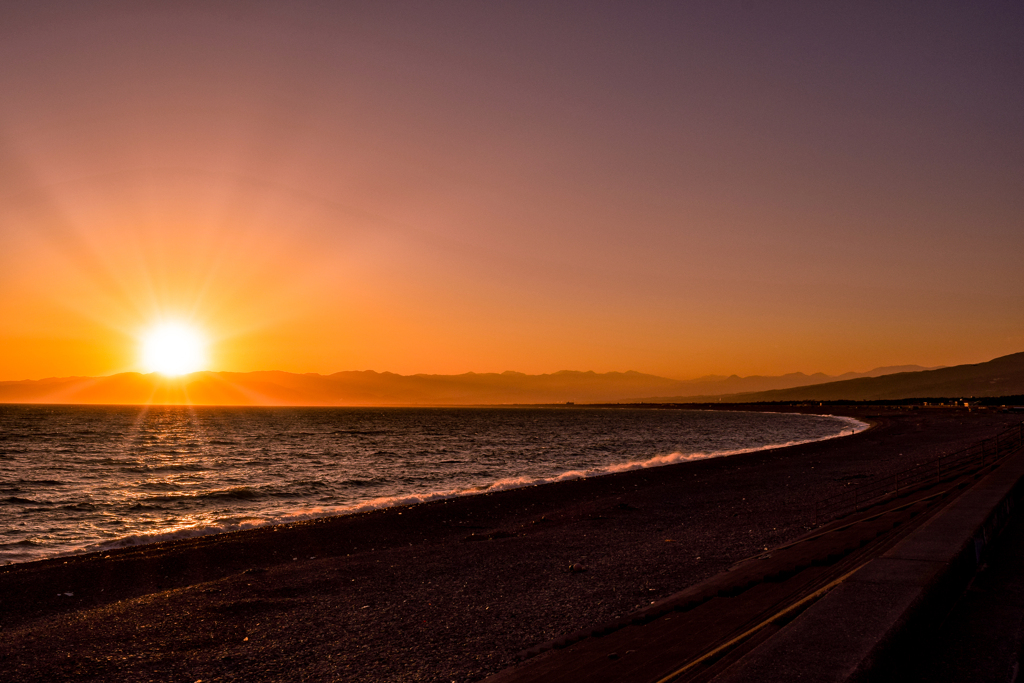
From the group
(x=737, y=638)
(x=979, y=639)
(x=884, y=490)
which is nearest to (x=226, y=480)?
(x=884, y=490)

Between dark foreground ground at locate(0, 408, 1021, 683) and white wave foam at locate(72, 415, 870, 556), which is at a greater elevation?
dark foreground ground at locate(0, 408, 1021, 683)

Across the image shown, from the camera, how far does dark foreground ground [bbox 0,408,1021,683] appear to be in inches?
303

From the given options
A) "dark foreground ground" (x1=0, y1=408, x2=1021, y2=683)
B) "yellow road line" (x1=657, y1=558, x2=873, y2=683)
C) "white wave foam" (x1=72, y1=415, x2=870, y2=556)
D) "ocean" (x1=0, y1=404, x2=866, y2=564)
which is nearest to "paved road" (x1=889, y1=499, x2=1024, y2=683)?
"yellow road line" (x1=657, y1=558, x2=873, y2=683)

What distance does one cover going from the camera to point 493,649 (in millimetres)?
7344

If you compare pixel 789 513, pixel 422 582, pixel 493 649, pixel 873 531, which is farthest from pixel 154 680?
pixel 789 513

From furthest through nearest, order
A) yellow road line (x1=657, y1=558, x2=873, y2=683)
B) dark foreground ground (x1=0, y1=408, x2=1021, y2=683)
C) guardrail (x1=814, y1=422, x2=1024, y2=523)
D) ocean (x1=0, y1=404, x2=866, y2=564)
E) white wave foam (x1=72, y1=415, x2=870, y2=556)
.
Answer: ocean (x1=0, y1=404, x2=866, y2=564) < white wave foam (x1=72, y1=415, x2=870, y2=556) < guardrail (x1=814, y1=422, x2=1024, y2=523) < dark foreground ground (x1=0, y1=408, x2=1021, y2=683) < yellow road line (x1=657, y1=558, x2=873, y2=683)

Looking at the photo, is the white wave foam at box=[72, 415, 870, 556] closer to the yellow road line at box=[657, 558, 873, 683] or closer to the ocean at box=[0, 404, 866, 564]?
the ocean at box=[0, 404, 866, 564]

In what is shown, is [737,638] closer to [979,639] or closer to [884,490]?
[979,639]

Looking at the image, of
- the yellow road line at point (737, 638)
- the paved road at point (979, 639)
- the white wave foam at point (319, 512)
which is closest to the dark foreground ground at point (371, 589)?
the white wave foam at point (319, 512)

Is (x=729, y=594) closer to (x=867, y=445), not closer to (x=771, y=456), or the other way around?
(x=771, y=456)

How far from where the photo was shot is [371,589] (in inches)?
433

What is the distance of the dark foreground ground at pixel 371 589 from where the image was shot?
7691 millimetres

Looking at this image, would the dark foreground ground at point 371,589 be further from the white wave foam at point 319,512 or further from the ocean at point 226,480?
the ocean at point 226,480

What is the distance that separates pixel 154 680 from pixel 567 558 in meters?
7.36
